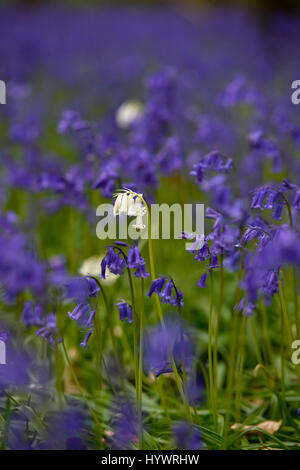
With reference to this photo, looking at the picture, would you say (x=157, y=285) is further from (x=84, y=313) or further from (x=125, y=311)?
(x=84, y=313)

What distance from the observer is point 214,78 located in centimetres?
997

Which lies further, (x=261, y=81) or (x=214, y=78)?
(x=214, y=78)

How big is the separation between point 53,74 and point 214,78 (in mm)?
3773

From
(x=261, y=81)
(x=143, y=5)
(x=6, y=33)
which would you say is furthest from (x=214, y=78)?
(x=143, y=5)

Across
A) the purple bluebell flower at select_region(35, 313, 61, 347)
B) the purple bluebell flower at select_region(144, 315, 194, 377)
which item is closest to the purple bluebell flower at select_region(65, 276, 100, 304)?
the purple bluebell flower at select_region(35, 313, 61, 347)

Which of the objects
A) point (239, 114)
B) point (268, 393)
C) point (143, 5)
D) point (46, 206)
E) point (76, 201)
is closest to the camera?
point (268, 393)

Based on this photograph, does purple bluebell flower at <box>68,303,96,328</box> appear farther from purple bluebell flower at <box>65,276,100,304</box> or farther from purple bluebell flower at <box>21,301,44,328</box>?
purple bluebell flower at <box>21,301,44,328</box>

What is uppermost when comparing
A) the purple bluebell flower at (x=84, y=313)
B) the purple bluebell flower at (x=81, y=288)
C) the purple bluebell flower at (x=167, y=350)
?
the purple bluebell flower at (x=81, y=288)

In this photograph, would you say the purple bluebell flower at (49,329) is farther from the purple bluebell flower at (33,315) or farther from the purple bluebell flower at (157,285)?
the purple bluebell flower at (157,285)

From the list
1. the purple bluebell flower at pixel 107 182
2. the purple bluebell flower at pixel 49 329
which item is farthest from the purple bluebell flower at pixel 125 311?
the purple bluebell flower at pixel 107 182

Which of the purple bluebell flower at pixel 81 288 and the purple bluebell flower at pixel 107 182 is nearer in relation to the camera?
the purple bluebell flower at pixel 81 288

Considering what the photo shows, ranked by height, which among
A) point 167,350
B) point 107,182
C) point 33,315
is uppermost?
point 107,182

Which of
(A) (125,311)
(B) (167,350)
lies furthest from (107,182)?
(B) (167,350)
